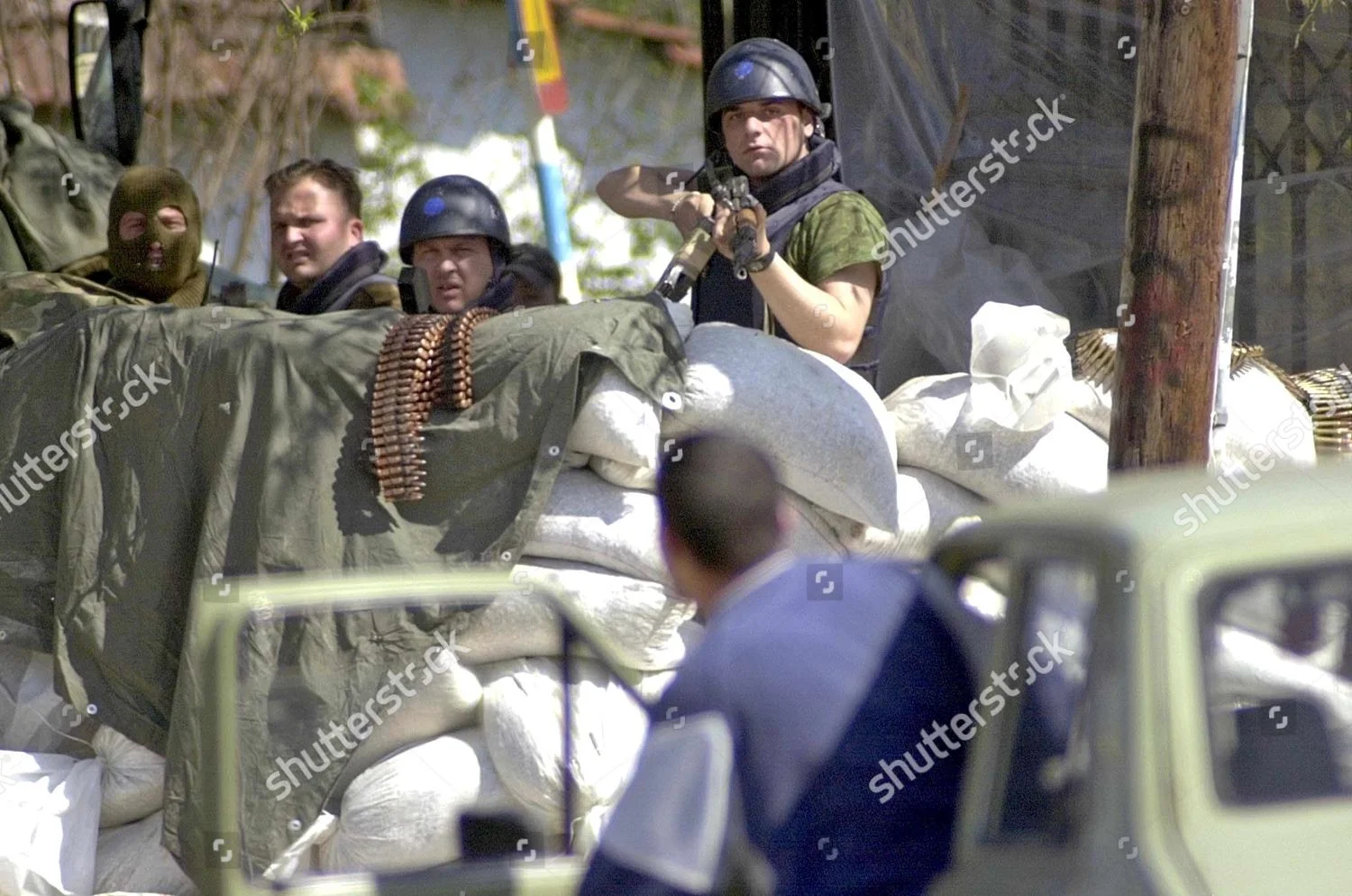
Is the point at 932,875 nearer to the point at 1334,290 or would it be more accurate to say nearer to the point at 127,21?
the point at 1334,290

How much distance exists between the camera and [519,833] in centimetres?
299

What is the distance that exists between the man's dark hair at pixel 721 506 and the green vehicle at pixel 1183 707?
1.20 ft

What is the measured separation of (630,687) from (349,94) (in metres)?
10.1

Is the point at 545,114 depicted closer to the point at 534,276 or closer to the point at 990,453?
the point at 534,276

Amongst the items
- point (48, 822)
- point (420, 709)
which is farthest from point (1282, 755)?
point (48, 822)

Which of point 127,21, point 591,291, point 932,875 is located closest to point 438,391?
point 932,875

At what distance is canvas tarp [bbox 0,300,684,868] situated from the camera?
14.7 feet

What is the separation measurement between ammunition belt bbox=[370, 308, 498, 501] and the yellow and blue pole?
155 centimetres

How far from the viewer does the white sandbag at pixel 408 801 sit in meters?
4.25

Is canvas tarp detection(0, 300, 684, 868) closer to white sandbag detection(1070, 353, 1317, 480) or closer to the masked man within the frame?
the masked man

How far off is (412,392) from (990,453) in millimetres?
1621

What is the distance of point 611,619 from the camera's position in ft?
14.6

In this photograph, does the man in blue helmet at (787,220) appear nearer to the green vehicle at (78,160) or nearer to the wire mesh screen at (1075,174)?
the wire mesh screen at (1075,174)

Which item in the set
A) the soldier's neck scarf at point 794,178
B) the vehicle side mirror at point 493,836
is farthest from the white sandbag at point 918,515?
the vehicle side mirror at point 493,836
